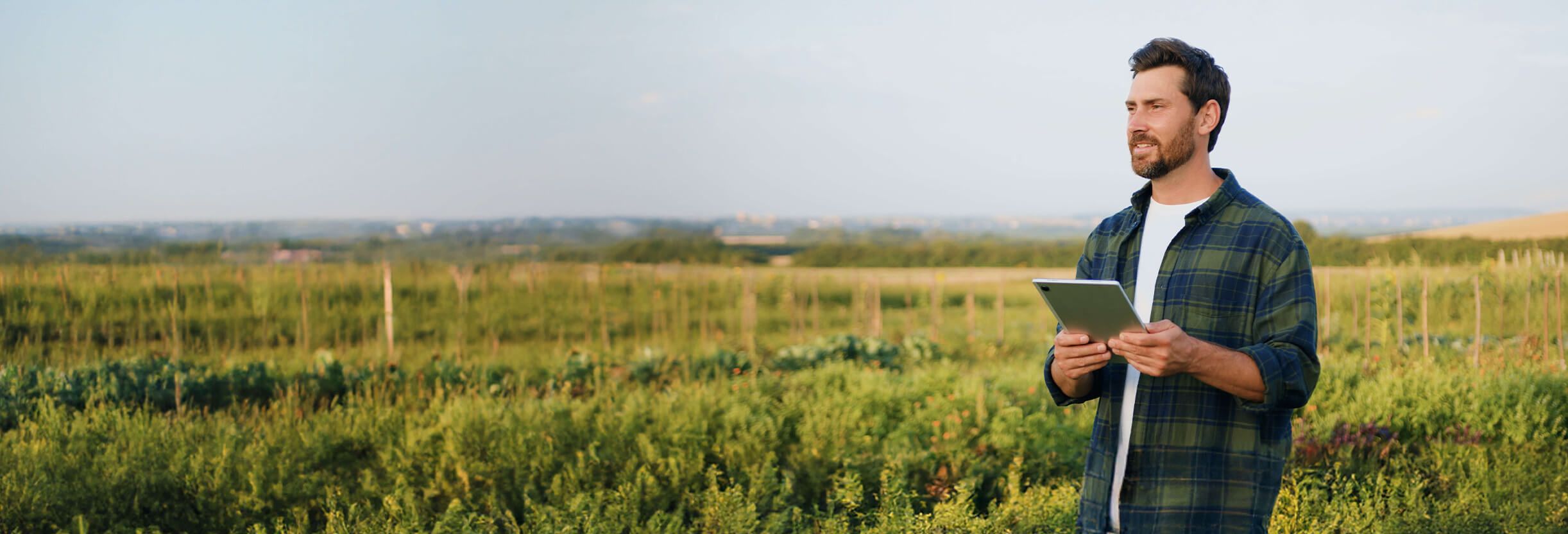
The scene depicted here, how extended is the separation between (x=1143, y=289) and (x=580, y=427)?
4.35 meters

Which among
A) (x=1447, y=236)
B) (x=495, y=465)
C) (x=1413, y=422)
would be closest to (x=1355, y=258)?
(x=1447, y=236)

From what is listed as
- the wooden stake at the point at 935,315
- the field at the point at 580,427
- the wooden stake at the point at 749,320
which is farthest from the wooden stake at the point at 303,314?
the wooden stake at the point at 935,315

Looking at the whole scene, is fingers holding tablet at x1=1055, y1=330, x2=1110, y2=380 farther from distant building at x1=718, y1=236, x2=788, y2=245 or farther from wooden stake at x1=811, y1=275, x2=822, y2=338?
distant building at x1=718, y1=236, x2=788, y2=245

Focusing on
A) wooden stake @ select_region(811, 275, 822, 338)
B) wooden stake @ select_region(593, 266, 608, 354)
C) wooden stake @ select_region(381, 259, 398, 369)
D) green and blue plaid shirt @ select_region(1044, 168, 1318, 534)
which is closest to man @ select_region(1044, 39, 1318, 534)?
green and blue plaid shirt @ select_region(1044, 168, 1318, 534)

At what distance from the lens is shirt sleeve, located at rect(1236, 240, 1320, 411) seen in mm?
1848

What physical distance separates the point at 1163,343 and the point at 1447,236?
16505mm

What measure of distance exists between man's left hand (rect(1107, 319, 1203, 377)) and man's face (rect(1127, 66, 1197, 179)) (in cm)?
38

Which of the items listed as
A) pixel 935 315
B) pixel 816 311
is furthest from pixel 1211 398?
pixel 816 311

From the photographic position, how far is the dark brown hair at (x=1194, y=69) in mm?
1996

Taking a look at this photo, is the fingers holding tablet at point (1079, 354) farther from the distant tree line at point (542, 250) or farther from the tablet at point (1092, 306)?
the distant tree line at point (542, 250)

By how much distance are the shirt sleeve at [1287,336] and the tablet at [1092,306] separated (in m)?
0.23

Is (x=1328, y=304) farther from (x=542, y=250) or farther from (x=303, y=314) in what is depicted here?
(x=303, y=314)

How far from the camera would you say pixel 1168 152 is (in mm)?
2023

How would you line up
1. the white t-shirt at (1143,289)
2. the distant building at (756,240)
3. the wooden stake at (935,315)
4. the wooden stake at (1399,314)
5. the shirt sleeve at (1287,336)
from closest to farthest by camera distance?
the shirt sleeve at (1287,336)
the white t-shirt at (1143,289)
the wooden stake at (1399,314)
the wooden stake at (935,315)
the distant building at (756,240)
